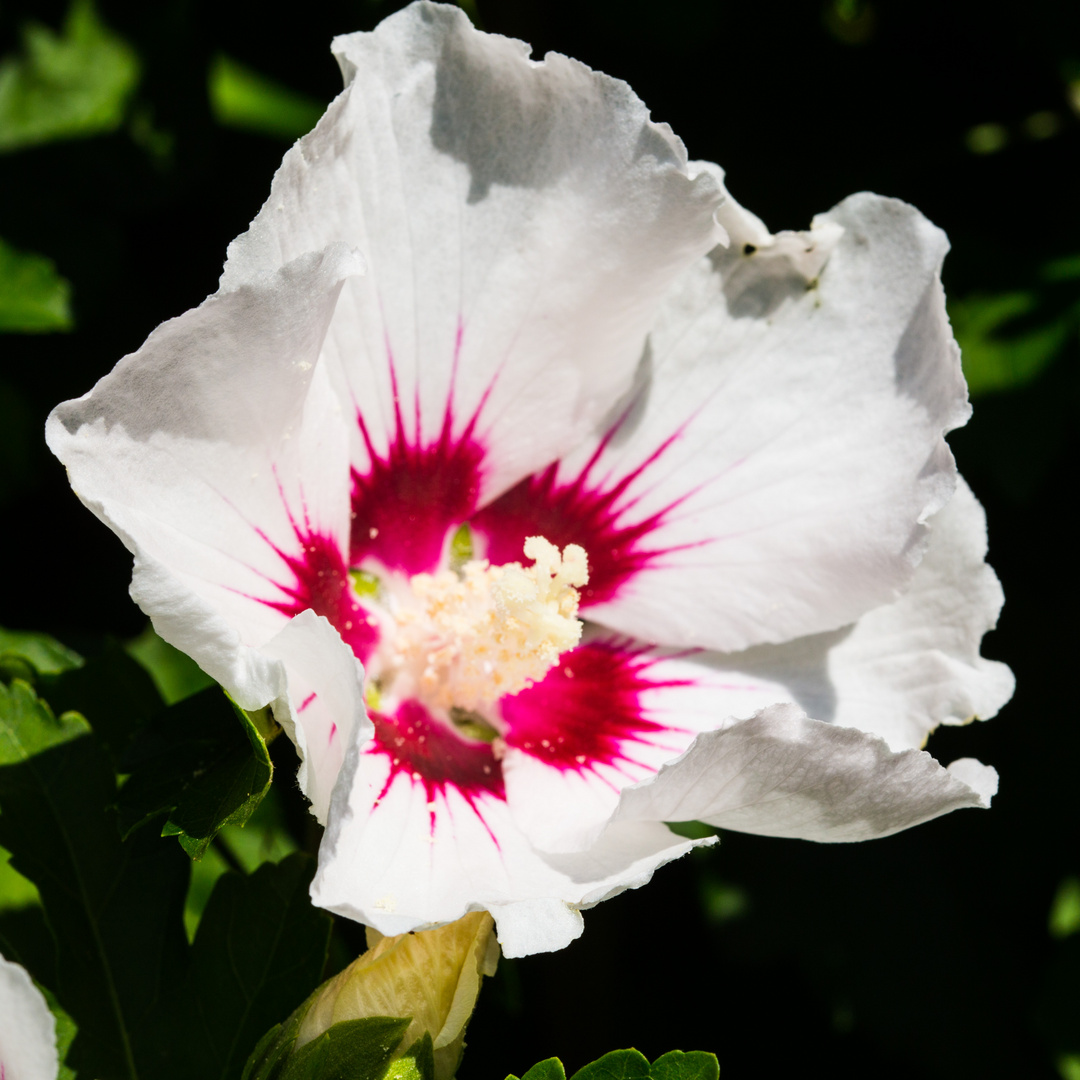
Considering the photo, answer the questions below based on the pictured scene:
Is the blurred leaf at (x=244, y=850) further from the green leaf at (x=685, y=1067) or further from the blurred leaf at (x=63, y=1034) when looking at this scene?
the green leaf at (x=685, y=1067)

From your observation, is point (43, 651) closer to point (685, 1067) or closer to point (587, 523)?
point (587, 523)

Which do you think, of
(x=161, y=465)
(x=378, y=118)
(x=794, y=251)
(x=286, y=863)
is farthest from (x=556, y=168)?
(x=286, y=863)

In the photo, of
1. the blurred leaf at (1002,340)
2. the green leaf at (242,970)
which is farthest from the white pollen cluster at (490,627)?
the blurred leaf at (1002,340)

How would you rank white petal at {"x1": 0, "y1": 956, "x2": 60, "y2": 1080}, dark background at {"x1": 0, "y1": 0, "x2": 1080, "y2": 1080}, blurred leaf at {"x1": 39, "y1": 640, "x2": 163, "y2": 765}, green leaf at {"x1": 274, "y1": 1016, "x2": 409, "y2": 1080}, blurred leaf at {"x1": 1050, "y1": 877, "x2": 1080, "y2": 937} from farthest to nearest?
blurred leaf at {"x1": 1050, "y1": 877, "x2": 1080, "y2": 937} → dark background at {"x1": 0, "y1": 0, "x2": 1080, "y2": 1080} → blurred leaf at {"x1": 39, "y1": 640, "x2": 163, "y2": 765} → green leaf at {"x1": 274, "y1": 1016, "x2": 409, "y2": 1080} → white petal at {"x1": 0, "y1": 956, "x2": 60, "y2": 1080}

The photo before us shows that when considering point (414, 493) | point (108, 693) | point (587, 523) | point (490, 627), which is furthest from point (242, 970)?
point (587, 523)

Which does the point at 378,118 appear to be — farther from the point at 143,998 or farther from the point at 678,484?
the point at 143,998

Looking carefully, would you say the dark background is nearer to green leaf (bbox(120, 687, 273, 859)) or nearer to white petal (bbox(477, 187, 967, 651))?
white petal (bbox(477, 187, 967, 651))

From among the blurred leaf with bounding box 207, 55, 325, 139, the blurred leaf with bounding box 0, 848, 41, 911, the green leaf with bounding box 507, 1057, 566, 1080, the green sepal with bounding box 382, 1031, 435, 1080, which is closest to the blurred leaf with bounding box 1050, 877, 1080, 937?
the green leaf with bounding box 507, 1057, 566, 1080
